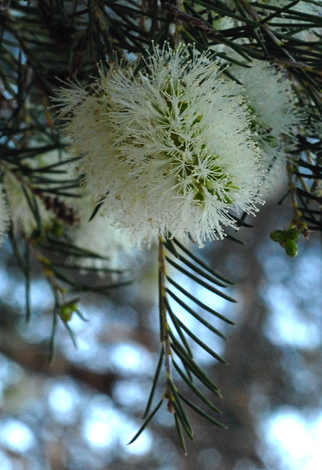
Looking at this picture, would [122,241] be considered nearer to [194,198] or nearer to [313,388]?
[194,198]

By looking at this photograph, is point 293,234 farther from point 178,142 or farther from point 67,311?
point 67,311

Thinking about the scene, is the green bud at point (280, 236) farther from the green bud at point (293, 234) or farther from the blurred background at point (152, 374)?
the blurred background at point (152, 374)

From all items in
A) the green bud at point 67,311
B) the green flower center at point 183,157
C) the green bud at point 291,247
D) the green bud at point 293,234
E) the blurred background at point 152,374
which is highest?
the green flower center at point 183,157

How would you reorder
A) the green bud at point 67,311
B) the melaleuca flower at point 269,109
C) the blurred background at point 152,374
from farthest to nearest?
the blurred background at point 152,374 < the green bud at point 67,311 < the melaleuca flower at point 269,109

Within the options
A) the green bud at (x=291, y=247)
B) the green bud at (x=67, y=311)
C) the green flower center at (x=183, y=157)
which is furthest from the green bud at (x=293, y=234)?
the green bud at (x=67, y=311)

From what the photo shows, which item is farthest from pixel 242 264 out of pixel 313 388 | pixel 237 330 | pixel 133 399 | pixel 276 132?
pixel 276 132
